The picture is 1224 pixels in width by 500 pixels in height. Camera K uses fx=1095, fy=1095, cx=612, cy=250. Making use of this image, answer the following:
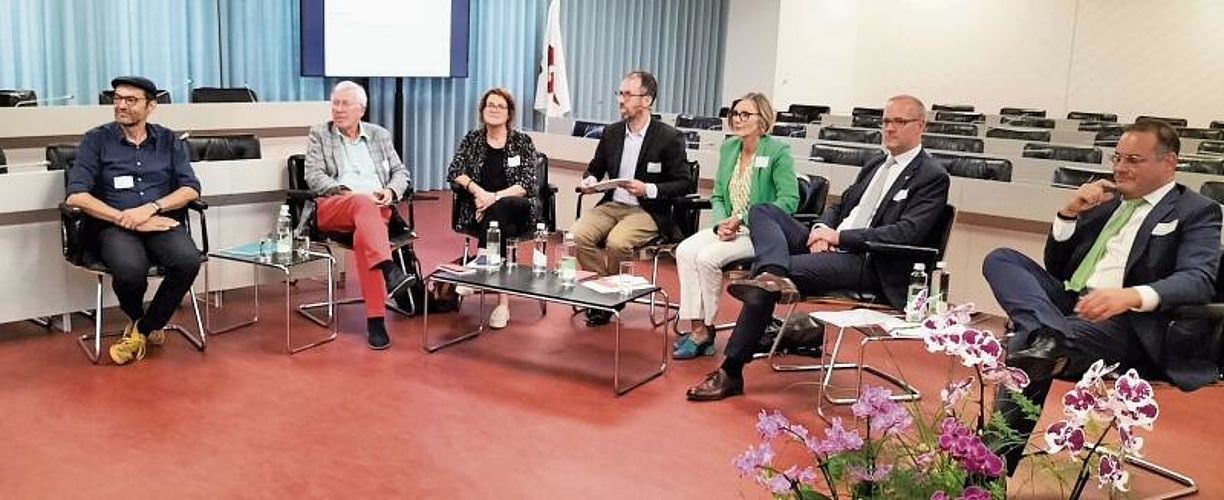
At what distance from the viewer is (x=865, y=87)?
1445 centimetres

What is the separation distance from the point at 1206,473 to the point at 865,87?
11.3 meters

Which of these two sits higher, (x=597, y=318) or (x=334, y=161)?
(x=334, y=161)

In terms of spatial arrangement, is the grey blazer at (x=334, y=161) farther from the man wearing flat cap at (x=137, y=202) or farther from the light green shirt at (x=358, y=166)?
the man wearing flat cap at (x=137, y=202)

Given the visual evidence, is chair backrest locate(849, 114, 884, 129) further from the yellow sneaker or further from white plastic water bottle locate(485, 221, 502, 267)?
the yellow sneaker

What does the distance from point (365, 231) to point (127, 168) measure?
0.99 m

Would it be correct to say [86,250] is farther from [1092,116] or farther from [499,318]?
[1092,116]

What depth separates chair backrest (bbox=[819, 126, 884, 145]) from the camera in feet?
24.6

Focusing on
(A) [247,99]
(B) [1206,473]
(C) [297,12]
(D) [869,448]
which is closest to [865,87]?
(C) [297,12]

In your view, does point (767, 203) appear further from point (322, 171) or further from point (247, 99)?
point (247, 99)

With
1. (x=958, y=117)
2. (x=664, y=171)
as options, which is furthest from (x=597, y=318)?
(x=958, y=117)

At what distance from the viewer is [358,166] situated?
521 cm

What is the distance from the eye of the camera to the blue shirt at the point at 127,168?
14.5 feet

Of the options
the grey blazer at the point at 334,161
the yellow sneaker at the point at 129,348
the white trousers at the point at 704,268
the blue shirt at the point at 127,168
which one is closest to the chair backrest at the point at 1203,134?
the white trousers at the point at 704,268

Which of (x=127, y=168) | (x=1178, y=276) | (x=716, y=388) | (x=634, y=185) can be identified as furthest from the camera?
(x=634, y=185)
